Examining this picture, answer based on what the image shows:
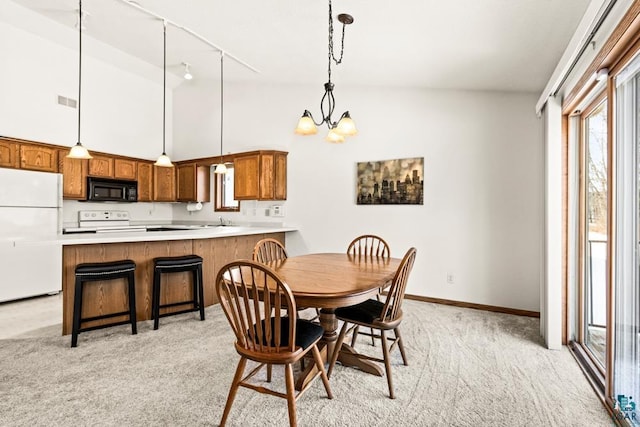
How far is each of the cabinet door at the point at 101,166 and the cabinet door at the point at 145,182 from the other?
0.49m

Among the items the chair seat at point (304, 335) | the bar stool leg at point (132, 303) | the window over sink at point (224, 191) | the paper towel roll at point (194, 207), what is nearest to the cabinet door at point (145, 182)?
the paper towel roll at point (194, 207)

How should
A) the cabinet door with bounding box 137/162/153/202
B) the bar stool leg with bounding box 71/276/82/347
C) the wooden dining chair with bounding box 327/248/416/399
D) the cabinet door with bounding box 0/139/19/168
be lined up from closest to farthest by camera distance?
the wooden dining chair with bounding box 327/248/416/399
the bar stool leg with bounding box 71/276/82/347
the cabinet door with bounding box 0/139/19/168
the cabinet door with bounding box 137/162/153/202

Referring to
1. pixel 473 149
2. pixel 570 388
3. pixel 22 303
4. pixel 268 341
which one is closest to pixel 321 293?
pixel 268 341

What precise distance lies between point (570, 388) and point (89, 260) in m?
3.84

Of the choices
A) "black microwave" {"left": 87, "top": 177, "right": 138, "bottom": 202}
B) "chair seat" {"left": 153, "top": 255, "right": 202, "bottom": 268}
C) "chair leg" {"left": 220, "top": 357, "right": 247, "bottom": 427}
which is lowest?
"chair leg" {"left": 220, "top": 357, "right": 247, "bottom": 427}

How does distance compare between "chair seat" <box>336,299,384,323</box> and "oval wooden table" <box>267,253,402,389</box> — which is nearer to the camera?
"oval wooden table" <box>267,253,402,389</box>

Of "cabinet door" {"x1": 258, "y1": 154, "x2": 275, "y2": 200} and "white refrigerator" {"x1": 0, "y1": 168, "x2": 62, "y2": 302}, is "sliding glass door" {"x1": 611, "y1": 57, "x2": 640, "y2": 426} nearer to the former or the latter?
"cabinet door" {"x1": 258, "y1": 154, "x2": 275, "y2": 200}

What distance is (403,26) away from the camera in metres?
2.65

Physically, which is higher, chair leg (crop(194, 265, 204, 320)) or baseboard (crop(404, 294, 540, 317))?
chair leg (crop(194, 265, 204, 320))

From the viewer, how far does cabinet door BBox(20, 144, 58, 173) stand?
163 inches

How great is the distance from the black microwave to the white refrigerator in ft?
1.97

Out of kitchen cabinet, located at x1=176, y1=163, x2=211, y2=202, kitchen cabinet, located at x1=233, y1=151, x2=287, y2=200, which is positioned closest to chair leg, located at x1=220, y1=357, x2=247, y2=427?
kitchen cabinet, located at x1=233, y1=151, x2=287, y2=200

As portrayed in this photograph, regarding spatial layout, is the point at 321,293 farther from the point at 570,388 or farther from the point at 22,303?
the point at 22,303

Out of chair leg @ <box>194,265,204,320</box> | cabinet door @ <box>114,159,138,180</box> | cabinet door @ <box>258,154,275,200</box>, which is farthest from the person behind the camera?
cabinet door @ <box>114,159,138,180</box>
